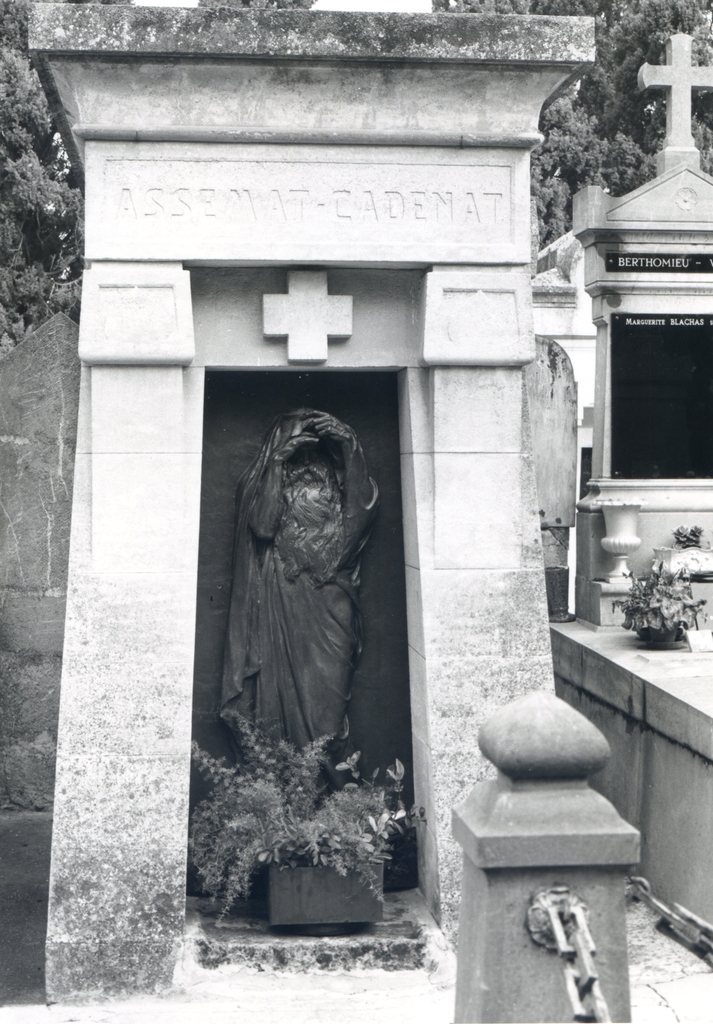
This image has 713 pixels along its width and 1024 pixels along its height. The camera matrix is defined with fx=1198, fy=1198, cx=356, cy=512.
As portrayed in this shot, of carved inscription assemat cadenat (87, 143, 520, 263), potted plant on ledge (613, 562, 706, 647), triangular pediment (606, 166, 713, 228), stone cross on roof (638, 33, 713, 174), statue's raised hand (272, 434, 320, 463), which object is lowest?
potted plant on ledge (613, 562, 706, 647)

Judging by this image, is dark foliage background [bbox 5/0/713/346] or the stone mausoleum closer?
the stone mausoleum

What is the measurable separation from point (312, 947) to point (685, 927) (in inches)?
83.5

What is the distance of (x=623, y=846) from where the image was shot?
2848 millimetres

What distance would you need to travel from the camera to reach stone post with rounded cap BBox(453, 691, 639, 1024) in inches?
111

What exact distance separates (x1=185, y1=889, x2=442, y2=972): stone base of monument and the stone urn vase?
3.55m

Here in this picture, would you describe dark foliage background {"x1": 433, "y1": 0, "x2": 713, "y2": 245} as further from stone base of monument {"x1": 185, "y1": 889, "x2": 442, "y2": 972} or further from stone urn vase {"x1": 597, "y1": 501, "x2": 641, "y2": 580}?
stone base of monument {"x1": 185, "y1": 889, "x2": 442, "y2": 972}

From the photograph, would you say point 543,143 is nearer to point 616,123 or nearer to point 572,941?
point 616,123

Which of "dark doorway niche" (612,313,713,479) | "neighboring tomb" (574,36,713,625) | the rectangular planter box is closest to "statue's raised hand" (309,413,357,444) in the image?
the rectangular planter box

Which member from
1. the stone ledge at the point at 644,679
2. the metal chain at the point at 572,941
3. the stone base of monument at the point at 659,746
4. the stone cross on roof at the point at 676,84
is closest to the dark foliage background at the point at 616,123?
the stone cross on roof at the point at 676,84

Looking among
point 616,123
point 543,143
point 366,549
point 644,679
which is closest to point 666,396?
point 644,679

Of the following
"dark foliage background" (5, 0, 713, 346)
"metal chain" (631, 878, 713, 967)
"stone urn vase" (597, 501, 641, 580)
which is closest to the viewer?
"metal chain" (631, 878, 713, 967)

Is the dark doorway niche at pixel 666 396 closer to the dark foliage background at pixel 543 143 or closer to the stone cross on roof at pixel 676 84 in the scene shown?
the stone cross on roof at pixel 676 84

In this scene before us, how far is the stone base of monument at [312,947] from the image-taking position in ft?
16.0

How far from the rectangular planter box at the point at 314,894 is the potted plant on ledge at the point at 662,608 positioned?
8.30ft
